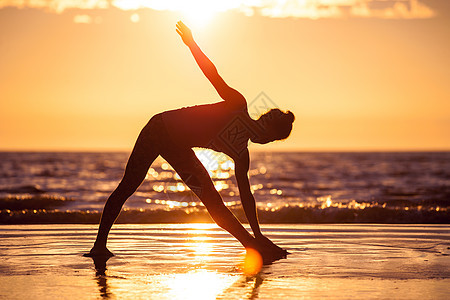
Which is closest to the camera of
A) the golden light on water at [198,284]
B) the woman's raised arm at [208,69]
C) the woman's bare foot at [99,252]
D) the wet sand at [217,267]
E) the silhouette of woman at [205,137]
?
the golden light on water at [198,284]

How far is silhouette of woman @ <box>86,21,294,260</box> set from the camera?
660cm

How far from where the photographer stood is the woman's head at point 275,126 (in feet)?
21.9

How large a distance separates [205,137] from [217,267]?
1293mm

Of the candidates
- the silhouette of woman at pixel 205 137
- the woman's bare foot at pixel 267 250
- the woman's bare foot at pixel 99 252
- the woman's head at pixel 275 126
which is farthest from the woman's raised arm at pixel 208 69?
the woman's bare foot at pixel 99 252

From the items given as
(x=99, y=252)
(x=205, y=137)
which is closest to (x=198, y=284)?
(x=205, y=137)

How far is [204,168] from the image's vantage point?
6840 millimetres

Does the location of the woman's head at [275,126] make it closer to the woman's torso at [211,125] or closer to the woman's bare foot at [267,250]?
the woman's torso at [211,125]

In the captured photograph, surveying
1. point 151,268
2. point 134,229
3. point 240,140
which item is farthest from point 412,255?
point 134,229

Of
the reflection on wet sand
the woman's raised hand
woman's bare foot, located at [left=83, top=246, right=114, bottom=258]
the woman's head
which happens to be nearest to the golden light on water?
the reflection on wet sand

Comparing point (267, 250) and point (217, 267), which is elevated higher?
point (267, 250)

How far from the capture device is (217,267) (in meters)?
6.14

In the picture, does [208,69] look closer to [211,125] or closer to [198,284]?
[211,125]

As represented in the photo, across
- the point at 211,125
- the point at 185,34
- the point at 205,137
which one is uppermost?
the point at 185,34

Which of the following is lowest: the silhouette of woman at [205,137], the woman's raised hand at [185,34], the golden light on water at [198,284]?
the golden light on water at [198,284]
